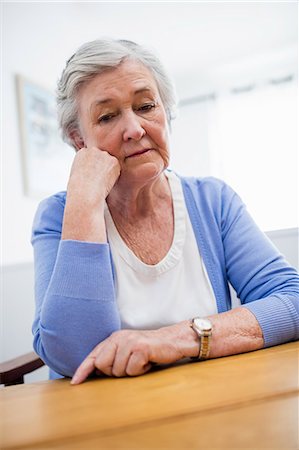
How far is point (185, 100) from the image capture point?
4.51 metres

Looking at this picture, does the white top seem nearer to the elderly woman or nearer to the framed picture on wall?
the elderly woman

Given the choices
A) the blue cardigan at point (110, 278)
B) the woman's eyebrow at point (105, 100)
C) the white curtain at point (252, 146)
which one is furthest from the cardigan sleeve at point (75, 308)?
the white curtain at point (252, 146)

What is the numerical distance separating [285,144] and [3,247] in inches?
117

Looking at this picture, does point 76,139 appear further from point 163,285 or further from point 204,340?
point 204,340

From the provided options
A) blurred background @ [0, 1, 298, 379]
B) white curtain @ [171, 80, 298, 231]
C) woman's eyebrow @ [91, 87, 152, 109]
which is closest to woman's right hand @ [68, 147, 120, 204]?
woman's eyebrow @ [91, 87, 152, 109]

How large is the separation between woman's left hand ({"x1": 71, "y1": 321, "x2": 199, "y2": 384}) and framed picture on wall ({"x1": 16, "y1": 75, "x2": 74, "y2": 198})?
2712 millimetres

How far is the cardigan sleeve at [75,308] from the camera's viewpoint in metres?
0.73

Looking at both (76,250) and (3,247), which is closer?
(76,250)

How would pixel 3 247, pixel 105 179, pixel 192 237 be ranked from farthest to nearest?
pixel 3 247 → pixel 192 237 → pixel 105 179

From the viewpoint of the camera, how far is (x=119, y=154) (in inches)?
38.3

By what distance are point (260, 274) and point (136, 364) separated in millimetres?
405

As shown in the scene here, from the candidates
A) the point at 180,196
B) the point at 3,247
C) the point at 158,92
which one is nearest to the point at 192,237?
the point at 180,196

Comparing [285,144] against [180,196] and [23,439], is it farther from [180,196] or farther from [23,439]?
[23,439]

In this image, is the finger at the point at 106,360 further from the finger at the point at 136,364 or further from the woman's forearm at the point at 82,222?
the woman's forearm at the point at 82,222
